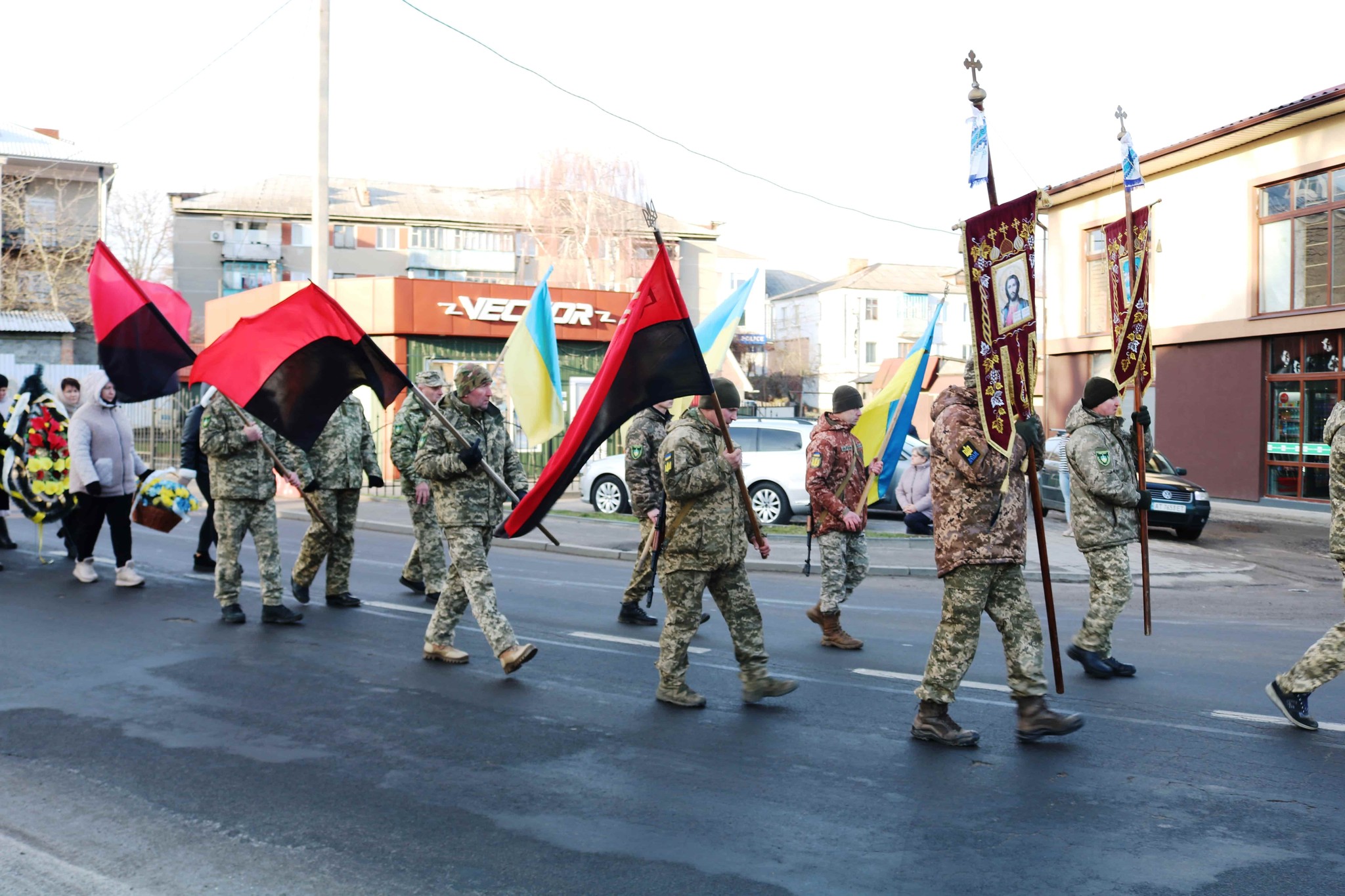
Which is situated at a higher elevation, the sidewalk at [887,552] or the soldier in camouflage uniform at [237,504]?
the soldier in camouflage uniform at [237,504]

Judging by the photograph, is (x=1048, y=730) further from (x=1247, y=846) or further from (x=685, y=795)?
(x=685, y=795)

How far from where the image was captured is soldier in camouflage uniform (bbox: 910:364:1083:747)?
18.5ft

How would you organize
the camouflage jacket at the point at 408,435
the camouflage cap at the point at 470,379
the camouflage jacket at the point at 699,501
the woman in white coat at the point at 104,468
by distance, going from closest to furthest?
the camouflage jacket at the point at 699,501
the camouflage cap at the point at 470,379
the camouflage jacket at the point at 408,435
the woman in white coat at the point at 104,468

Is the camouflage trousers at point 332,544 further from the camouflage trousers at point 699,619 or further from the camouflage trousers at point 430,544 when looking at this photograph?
the camouflage trousers at point 699,619

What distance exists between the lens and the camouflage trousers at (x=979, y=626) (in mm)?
5672

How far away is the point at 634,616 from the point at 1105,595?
3.60 m

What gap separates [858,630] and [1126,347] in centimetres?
294

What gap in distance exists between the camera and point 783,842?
4.43 meters

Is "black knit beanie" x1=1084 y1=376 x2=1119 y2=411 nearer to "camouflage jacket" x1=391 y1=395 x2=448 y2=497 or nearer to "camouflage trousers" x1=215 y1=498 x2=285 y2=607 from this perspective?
"camouflage jacket" x1=391 y1=395 x2=448 y2=497

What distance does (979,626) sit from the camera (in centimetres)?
571

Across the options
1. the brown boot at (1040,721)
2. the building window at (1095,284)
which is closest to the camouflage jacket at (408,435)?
the brown boot at (1040,721)

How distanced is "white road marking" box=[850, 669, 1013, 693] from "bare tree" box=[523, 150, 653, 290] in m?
40.7

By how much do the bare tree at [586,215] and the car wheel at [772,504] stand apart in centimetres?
3024

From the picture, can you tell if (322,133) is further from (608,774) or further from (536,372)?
(608,774)
